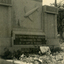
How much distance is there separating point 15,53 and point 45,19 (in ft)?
12.8

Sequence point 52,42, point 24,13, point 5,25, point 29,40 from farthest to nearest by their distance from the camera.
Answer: point 52,42, point 24,13, point 29,40, point 5,25

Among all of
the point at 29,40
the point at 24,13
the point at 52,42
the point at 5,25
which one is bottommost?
the point at 52,42

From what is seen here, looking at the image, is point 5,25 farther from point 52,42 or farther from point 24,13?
point 52,42

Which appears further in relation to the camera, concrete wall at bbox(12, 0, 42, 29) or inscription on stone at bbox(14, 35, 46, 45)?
concrete wall at bbox(12, 0, 42, 29)

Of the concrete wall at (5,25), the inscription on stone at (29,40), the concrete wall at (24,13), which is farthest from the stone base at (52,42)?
the concrete wall at (5,25)

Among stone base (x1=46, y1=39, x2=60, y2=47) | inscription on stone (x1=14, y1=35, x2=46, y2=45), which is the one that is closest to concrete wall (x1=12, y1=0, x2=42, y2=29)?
inscription on stone (x1=14, y1=35, x2=46, y2=45)

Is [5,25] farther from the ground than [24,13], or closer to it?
closer to it

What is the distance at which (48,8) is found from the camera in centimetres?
1035

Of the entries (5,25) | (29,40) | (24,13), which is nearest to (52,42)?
(29,40)

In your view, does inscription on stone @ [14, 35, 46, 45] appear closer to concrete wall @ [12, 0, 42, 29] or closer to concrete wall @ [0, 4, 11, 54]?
concrete wall @ [0, 4, 11, 54]

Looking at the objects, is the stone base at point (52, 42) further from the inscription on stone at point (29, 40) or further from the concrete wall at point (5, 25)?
the concrete wall at point (5, 25)

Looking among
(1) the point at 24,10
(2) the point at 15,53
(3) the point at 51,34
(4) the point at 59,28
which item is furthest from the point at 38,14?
(4) the point at 59,28

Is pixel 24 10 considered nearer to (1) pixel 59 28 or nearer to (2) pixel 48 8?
(2) pixel 48 8

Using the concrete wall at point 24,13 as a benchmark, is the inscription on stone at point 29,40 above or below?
below
